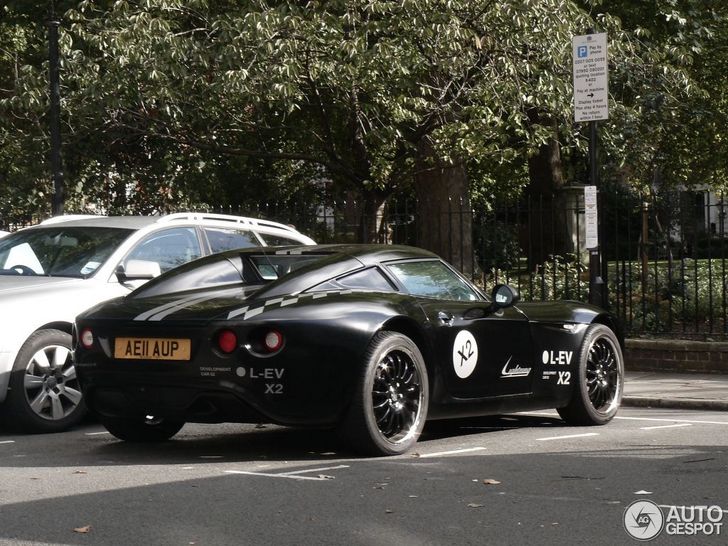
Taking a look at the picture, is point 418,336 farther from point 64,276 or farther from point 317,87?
point 317,87

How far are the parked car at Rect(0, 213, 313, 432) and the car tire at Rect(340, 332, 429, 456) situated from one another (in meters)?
2.59

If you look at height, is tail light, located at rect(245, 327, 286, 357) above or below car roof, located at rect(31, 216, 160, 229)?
below

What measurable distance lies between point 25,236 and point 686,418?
18.9ft

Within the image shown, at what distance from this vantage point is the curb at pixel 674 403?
11.7 m

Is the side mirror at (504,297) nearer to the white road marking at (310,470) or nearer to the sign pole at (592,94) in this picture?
the white road marking at (310,470)

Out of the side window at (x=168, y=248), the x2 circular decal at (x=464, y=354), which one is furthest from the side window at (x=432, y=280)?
the side window at (x=168, y=248)

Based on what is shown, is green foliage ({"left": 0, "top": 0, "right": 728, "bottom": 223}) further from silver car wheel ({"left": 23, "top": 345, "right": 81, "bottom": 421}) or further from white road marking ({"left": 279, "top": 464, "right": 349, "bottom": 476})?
white road marking ({"left": 279, "top": 464, "right": 349, "bottom": 476})

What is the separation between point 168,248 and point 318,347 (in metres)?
3.40

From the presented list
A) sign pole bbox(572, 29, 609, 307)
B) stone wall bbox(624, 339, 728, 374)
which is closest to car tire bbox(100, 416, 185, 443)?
sign pole bbox(572, 29, 609, 307)

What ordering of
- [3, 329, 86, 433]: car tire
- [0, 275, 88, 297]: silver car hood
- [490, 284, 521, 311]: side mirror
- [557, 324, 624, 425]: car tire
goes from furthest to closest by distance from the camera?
[557, 324, 624, 425]: car tire, [0, 275, 88, 297]: silver car hood, [3, 329, 86, 433]: car tire, [490, 284, 521, 311]: side mirror

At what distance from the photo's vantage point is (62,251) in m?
10.4

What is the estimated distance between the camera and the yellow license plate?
7617mm

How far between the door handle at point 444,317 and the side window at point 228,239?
2967mm

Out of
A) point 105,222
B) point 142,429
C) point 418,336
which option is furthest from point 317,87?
point 418,336
